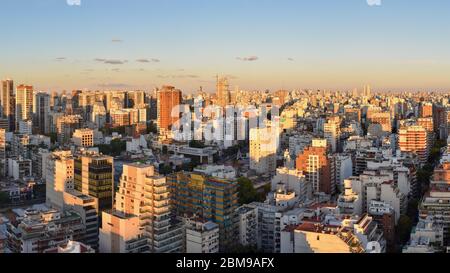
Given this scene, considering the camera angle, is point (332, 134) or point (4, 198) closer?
point (4, 198)

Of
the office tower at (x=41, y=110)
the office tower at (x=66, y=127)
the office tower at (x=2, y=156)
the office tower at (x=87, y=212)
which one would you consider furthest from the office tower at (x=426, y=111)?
the office tower at (x=87, y=212)

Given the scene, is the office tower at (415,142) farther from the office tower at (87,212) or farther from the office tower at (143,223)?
the office tower at (143,223)

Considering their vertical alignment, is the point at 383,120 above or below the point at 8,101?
below

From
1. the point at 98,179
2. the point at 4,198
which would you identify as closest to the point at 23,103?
the point at 4,198

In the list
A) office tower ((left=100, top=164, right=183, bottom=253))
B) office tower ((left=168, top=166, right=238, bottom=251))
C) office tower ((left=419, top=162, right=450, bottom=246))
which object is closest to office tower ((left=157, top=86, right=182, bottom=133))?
office tower ((left=168, top=166, right=238, bottom=251))

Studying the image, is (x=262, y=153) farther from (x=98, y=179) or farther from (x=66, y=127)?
(x=66, y=127)

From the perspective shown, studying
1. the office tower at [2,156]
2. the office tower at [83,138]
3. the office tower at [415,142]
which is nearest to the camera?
the office tower at [2,156]
